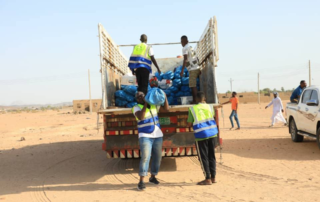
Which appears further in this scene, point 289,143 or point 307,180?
point 289,143

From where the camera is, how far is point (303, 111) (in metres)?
9.91

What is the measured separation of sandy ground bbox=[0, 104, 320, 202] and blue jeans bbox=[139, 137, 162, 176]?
1.20ft

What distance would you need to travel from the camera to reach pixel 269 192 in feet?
18.1

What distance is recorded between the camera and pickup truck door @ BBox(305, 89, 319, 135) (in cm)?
898

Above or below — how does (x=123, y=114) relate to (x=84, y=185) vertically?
above

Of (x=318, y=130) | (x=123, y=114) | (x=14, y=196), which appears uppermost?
(x=123, y=114)

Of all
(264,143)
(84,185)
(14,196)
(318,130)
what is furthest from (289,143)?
(14,196)

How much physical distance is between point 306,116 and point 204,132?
4.95m

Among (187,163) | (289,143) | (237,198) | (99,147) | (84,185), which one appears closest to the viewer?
(237,198)

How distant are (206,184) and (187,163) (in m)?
2.22

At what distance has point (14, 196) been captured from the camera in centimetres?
607

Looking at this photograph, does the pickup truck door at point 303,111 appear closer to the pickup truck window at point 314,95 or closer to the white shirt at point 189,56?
the pickup truck window at point 314,95

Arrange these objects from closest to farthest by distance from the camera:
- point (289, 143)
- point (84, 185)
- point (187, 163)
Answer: point (84, 185) → point (187, 163) → point (289, 143)

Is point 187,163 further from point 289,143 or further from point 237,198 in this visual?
point 289,143
